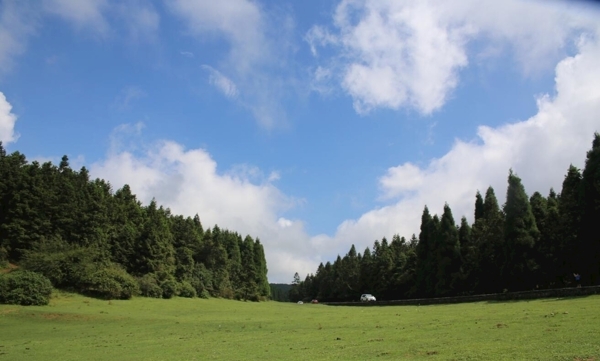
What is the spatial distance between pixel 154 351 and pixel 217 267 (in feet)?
255

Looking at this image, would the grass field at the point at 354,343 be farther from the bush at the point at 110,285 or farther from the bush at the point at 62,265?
the bush at the point at 110,285

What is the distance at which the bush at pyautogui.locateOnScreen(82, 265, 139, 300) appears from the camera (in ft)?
176

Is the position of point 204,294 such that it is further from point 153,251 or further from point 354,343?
point 354,343

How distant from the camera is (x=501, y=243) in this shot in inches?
1933

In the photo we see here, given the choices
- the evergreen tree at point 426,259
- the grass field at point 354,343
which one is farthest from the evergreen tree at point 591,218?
the evergreen tree at point 426,259

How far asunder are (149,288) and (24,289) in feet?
69.4

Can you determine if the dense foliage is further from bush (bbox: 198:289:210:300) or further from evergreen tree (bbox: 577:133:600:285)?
evergreen tree (bbox: 577:133:600:285)

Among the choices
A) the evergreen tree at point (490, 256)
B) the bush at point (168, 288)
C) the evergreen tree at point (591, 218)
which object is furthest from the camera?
the bush at point (168, 288)

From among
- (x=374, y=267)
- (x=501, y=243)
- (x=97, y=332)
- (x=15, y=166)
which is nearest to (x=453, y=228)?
(x=501, y=243)

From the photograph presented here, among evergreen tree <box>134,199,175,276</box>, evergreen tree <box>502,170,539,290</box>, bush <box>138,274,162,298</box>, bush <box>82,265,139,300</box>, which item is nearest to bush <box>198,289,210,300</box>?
evergreen tree <box>134,199,175,276</box>

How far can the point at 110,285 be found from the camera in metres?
54.0

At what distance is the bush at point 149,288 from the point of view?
205 ft

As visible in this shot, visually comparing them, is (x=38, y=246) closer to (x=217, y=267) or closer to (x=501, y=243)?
(x=217, y=267)

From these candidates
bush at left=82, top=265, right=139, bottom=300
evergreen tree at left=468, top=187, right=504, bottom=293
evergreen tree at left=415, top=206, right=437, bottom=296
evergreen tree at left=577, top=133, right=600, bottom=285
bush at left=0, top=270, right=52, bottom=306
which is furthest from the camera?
evergreen tree at left=415, top=206, right=437, bottom=296
